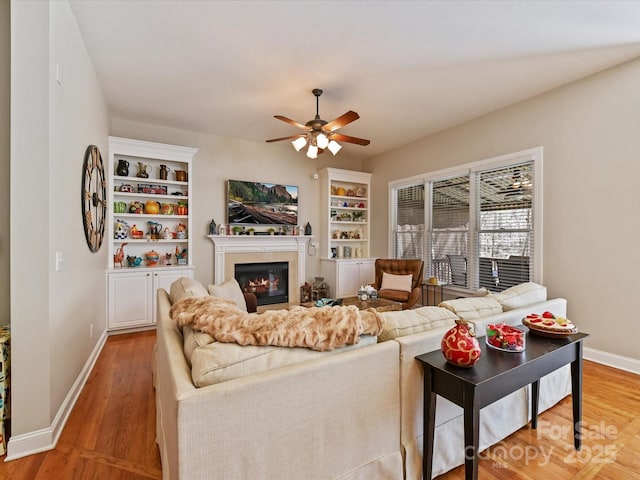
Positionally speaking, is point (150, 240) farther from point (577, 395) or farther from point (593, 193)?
point (593, 193)

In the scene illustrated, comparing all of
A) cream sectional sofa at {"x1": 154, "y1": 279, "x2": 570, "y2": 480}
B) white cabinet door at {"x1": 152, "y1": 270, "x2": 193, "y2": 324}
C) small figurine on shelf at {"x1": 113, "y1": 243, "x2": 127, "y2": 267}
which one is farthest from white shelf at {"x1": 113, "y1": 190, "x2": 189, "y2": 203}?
cream sectional sofa at {"x1": 154, "y1": 279, "x2": 570, "y2": 480}

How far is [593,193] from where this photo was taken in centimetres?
306

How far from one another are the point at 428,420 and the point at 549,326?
957mm

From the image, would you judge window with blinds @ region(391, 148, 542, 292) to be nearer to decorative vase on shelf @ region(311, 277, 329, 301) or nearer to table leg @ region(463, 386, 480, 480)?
decorative vase on shelf @ region(311, 277, 329, 301)

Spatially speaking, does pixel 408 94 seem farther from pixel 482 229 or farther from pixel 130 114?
pixel 130 114

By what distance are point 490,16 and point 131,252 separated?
488 centimetres

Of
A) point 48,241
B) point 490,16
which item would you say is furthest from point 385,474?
point 490,16

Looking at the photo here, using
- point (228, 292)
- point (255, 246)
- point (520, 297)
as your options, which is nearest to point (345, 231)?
point (255, 246)

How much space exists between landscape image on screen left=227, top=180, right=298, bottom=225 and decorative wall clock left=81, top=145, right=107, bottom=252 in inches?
73.7

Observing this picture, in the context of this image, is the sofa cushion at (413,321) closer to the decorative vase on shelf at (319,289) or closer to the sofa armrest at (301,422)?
the sofa armrest at (301,422)

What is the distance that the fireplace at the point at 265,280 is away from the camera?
4.99 m

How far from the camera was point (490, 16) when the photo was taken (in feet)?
7.47

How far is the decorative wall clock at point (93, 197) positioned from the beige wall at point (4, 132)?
566 mm

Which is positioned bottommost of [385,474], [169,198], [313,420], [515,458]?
[515,458]
